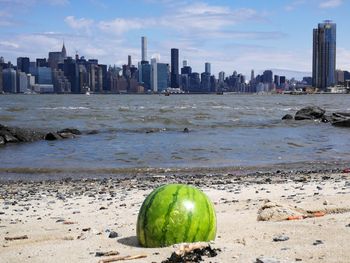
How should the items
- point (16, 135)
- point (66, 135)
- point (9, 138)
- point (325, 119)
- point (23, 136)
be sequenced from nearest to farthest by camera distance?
point (9, 138) < point (16, 135) < point (23, 136) < point (66, 135) < point (325, 119)

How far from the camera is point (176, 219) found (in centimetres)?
570

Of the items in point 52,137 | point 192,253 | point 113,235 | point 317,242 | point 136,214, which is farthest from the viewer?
point 52,137

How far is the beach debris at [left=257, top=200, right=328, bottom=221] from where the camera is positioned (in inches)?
279

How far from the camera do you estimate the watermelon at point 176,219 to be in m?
5.70

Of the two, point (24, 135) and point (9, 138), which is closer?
point (9, 138)

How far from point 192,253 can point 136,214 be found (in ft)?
11.0

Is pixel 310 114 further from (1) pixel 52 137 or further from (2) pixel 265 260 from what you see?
(2) pixel 265 260

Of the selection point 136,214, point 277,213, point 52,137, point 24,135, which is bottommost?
point 52,137

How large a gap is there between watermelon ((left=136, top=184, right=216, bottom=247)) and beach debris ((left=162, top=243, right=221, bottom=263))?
29cm

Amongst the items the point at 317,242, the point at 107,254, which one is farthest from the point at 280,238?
the point at 107,254

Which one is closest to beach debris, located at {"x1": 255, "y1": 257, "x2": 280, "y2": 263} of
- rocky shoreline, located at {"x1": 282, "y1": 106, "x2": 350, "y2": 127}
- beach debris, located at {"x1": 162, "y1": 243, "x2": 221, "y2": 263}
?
beach debris, located at {"x1": 162, "y1": 243, "x2": 221, "y2": 263}

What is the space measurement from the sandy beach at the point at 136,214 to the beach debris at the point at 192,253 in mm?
87

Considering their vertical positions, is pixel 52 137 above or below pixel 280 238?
below

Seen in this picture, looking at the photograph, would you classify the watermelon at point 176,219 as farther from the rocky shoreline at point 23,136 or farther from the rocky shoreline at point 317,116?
the rocky shoreline at point 317,116
